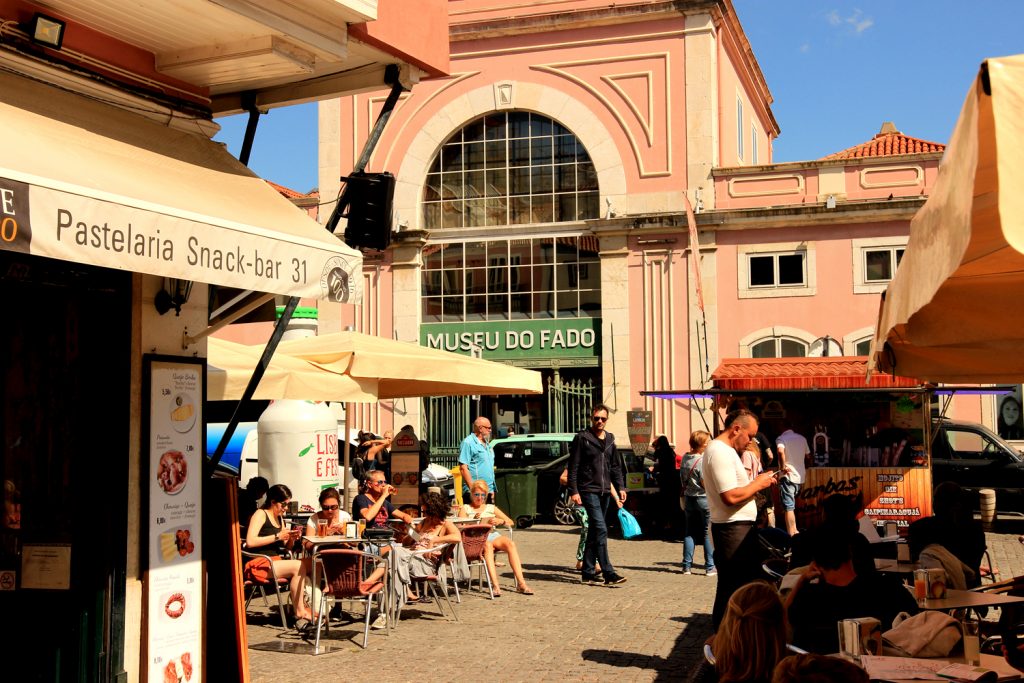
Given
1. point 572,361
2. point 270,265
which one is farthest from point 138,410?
point 572,361

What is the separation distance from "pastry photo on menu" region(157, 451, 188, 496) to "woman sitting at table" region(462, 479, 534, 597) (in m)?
5.47

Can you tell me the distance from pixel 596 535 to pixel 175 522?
22.0ft

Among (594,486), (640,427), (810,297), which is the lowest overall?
(594,486)

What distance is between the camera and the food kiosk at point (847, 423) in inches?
632

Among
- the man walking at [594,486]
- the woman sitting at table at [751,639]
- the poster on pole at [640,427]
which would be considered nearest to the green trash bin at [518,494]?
the poster on pole at [640,427]

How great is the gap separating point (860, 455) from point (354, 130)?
18.4 metres

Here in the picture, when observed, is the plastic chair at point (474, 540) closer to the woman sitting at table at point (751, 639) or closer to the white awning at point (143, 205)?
the white awning at point (143, 205)

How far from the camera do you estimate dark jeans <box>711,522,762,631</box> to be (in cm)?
773

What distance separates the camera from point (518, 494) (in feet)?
67.1

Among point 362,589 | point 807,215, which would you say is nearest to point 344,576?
point 362,589

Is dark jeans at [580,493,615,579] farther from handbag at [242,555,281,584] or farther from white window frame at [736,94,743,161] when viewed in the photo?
white window frame at [736,94,743,161]

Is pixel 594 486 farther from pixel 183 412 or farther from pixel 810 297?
pixel 810 297

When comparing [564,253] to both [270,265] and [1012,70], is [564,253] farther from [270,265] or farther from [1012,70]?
[1012,70]

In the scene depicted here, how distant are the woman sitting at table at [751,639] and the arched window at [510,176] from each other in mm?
24561
